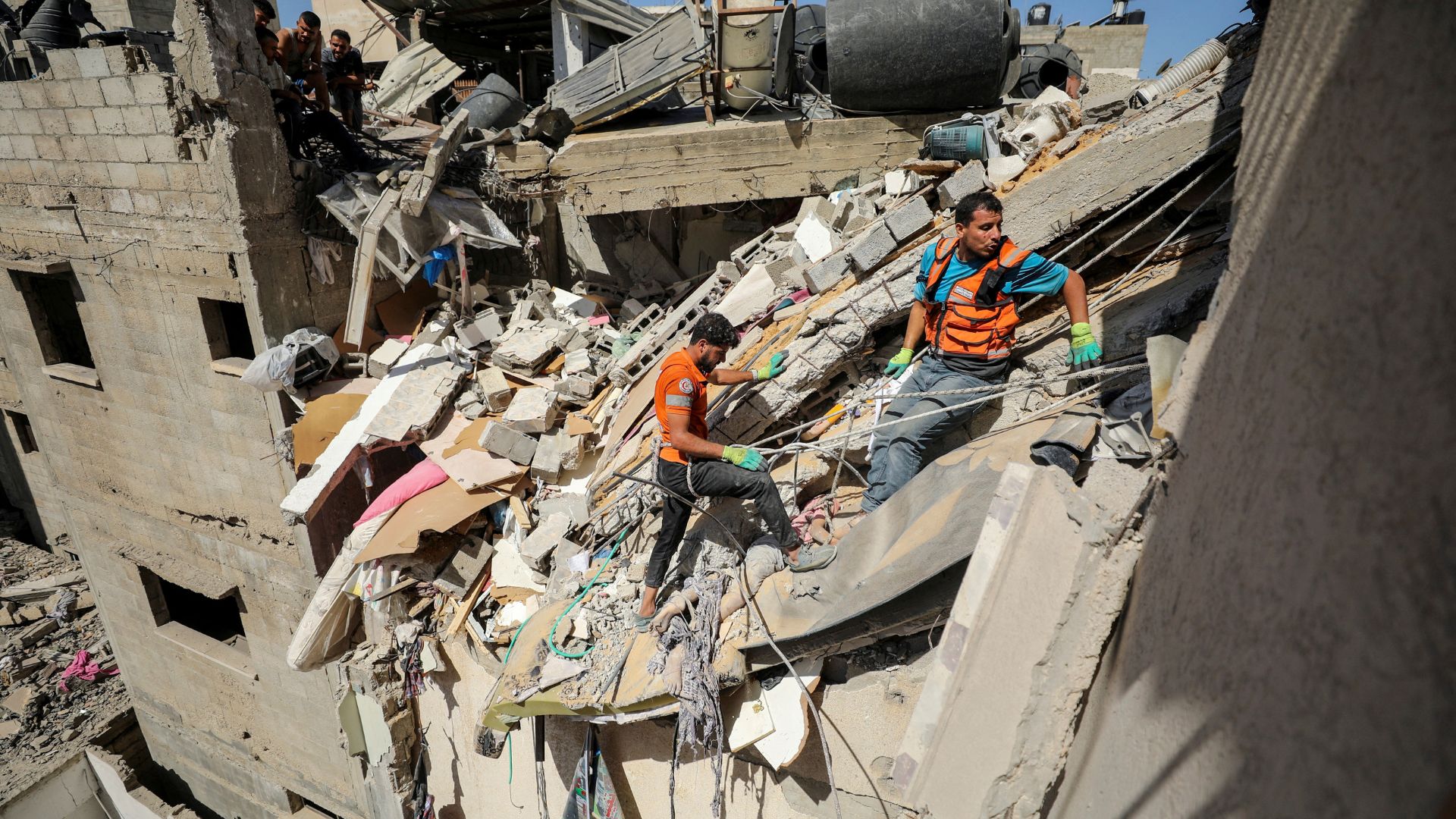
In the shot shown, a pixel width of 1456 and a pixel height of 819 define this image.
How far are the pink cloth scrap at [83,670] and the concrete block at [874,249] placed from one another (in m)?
15.3

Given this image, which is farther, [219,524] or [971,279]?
[219,524]

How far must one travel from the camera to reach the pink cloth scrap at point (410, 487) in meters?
6.82

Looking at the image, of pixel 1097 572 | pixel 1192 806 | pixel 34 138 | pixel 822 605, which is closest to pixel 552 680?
pixel 822 605

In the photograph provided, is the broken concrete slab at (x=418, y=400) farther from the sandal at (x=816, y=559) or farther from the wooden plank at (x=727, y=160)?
the sandal at (x=816, y=559)

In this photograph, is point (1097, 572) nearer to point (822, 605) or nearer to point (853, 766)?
point (822, 605)

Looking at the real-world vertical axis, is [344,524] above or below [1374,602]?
below

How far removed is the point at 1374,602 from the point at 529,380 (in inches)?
289

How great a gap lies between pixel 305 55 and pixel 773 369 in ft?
24.0

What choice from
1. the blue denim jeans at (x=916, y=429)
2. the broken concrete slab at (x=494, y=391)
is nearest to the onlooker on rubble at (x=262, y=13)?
the broken concrete slab at (x=494, y=391)

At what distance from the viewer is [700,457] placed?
4.57m

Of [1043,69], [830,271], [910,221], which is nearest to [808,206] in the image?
[830,271]

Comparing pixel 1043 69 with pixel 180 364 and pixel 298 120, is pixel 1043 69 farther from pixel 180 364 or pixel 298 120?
pixel 180 364

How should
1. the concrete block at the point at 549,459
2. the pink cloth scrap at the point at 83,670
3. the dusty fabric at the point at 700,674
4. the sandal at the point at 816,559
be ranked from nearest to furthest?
the dusty fabric at the point at 700,674 → the sandal at the point at 816,559 → the concrete block at the point at 549,459 → the pink cloth scrap at the point at 83,670

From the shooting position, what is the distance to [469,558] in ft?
21.2
